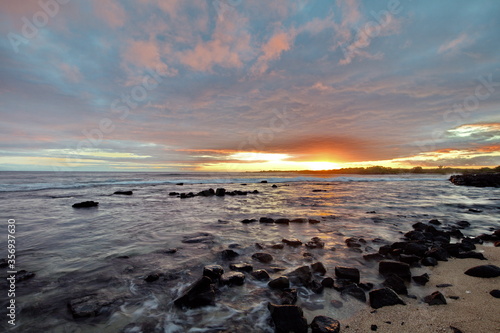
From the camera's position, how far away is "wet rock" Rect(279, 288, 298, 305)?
3.97 metres

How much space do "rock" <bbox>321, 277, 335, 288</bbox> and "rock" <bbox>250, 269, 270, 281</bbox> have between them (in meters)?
1.16

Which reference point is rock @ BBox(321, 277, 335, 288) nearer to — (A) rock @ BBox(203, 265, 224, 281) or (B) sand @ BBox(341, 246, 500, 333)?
(B) sand @ BBox(341, 246, 500, 333)

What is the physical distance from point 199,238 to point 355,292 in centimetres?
541

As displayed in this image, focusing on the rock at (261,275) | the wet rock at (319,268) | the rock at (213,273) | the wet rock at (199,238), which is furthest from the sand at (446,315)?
the wet rock at (199,238)

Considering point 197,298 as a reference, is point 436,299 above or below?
above

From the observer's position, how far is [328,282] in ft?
14.9

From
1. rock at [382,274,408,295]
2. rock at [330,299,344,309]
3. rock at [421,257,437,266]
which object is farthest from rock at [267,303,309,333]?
rock at [421,257,437,266]

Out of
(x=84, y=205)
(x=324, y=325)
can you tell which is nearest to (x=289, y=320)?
(x=324, y=325)

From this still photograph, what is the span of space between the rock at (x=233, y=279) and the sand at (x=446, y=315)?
2.11m

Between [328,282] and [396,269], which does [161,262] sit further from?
[396,269]

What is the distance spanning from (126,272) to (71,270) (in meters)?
1.36

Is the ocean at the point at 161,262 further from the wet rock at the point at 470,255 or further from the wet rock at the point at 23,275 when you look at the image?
the wet rock at the point at 470,255

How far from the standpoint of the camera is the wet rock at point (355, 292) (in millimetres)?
4039

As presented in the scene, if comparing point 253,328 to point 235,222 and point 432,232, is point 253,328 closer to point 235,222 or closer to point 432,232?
point 235,222
